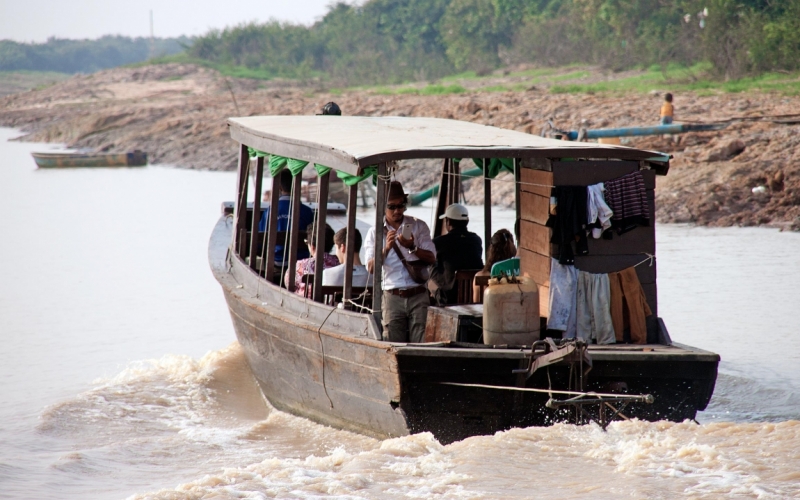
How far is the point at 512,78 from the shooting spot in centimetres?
3244

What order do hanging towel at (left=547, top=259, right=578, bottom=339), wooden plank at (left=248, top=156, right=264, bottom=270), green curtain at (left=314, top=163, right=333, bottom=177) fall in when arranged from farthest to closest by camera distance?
wooden plank at (left=248, top=156, right=264, bottom=270), green curtain at (left=314, top=163, right=333, bottom=177), hanging towel at (left=547, top=259, right=578, bottom=339)

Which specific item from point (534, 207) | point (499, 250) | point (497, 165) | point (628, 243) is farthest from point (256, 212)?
point (628, 243)

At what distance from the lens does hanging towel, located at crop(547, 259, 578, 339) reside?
20.7 ft

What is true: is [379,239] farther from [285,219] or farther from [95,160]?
[95,160]

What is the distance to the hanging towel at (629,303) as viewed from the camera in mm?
6348

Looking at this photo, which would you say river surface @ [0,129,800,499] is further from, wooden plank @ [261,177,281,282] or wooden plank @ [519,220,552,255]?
wooden plank @ [519,220,552,255]

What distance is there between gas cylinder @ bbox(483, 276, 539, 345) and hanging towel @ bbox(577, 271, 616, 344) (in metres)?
0.47

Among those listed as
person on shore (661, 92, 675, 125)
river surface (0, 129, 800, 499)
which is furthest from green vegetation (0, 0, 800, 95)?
river surface (0, 129, 800, 499)

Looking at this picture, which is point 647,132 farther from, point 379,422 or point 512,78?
point 512,78

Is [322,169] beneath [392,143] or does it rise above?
beneath

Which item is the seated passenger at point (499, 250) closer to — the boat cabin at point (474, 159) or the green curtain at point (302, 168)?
the boat cabin at point (474, 159)

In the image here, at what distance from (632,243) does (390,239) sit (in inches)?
59.8

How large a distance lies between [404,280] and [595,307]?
120 centimetres

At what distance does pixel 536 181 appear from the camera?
258 inches
